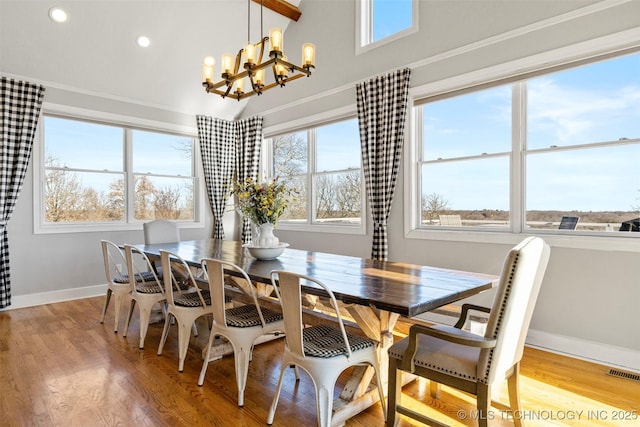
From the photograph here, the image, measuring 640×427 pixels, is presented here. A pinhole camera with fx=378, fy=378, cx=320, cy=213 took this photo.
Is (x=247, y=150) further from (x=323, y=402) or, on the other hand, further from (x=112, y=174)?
(x=323, y=402)

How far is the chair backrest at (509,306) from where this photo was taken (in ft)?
5.05

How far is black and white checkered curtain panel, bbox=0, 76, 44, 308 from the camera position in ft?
13.6

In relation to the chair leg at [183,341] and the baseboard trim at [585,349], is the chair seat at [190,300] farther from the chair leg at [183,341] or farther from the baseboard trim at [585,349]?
the baseboard trim at [585,349]

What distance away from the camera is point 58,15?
4070 millimetres

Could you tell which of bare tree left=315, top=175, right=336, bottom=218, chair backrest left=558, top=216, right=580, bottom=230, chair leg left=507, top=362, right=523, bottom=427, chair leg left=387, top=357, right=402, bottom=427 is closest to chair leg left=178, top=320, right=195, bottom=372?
chair leg left=387, top=357, right=402, bottom=427

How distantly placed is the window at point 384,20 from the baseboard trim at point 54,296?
180 inches

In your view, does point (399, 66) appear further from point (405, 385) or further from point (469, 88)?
point (405, 385)

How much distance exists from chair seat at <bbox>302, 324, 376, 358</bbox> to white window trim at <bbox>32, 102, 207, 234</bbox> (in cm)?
399

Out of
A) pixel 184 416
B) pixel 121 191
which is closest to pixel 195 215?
pixel 121 191

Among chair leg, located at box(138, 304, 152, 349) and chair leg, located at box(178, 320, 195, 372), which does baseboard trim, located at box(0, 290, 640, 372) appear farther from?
chair leg, located at box(138, 304, 152, 349)

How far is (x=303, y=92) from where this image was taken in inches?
205

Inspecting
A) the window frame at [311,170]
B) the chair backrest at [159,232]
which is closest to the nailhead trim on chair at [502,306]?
the window frame at [311,170]

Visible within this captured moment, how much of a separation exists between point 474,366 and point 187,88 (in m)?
5.24

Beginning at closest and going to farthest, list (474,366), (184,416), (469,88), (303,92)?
(474,366)
(184,416)
(469,88)
(303,92)
